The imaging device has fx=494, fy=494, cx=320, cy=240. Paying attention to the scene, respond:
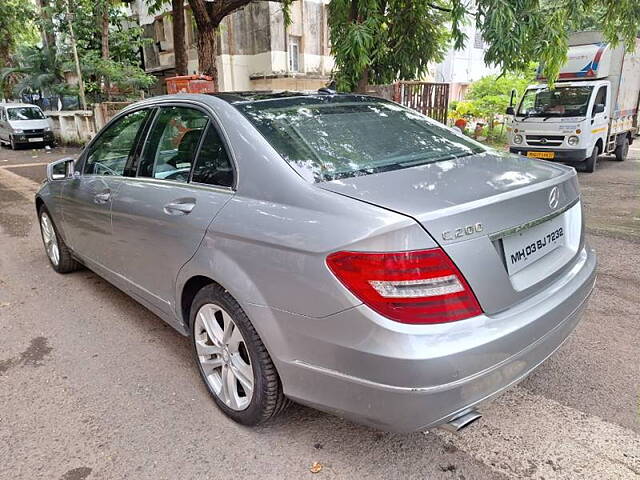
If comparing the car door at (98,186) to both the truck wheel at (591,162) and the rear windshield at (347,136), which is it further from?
the truck wheel at (591,162)

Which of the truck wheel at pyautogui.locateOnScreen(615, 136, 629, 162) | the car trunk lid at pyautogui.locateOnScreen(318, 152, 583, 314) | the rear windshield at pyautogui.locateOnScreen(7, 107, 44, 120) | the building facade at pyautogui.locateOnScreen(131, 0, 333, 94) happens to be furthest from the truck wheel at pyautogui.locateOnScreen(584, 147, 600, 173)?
the rear windshield at pyautogui.locateOnScreen(7, 107, 44, 120)

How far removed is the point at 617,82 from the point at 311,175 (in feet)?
38.6

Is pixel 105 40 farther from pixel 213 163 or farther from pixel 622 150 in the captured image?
pixel 213 163

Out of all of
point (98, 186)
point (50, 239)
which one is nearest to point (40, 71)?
point (50, 239)

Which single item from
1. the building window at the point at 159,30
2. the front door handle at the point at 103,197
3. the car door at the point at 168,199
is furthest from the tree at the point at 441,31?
the building window at the point at 159,30

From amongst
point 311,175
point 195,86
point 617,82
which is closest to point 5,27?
point 195,86

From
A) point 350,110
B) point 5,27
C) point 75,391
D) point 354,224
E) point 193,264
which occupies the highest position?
point 5,27

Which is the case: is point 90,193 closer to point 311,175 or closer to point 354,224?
point 311,175

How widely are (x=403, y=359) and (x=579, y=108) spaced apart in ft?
34.8

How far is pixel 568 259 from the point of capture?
2389mm

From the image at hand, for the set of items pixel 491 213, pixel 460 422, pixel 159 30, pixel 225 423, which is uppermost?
pixel 159 30

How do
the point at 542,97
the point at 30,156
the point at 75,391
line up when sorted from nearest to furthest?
the point at 75,391 < the point at 542,97 < the point at 30,156

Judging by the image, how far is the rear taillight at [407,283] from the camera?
5.86 feet

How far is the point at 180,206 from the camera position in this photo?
2.64 meters
